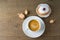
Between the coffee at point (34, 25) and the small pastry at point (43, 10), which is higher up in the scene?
the small pastry at point (43, 10)

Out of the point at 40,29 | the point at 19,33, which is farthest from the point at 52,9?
the point at 19,33

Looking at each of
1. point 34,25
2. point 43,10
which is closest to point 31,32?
point 34,25

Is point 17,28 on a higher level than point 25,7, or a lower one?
lower

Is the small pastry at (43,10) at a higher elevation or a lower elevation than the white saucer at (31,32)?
higher

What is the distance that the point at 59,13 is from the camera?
1.11 m

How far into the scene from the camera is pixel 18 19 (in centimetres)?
109

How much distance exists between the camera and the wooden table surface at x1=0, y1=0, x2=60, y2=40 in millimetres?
1063

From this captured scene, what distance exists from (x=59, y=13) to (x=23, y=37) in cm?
27

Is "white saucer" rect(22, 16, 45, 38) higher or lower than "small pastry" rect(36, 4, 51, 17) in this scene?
lower

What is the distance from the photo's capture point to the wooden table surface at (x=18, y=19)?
41.9 inches

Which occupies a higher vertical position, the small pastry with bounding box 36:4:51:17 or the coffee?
the small pastry with bounding box 36:4:51:17

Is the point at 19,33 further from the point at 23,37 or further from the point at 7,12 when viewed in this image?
the point at 7,12

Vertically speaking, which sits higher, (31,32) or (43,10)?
(43,10)

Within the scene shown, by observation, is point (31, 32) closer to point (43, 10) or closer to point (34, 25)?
point (34, 25)
